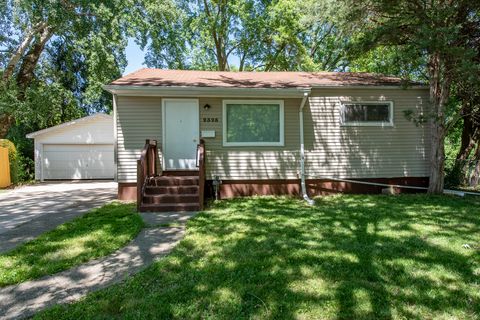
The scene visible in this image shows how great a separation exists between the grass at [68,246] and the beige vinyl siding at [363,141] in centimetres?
513

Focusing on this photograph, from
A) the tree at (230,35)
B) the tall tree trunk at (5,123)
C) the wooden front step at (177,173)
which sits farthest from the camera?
the tree at (230,35)

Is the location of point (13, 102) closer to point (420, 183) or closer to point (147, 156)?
point (147, 156)

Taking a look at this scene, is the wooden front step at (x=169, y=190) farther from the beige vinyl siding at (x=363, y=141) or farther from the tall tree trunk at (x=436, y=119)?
the tall tree trunk at (x=436, y=119)

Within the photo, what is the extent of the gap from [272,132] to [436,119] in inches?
158

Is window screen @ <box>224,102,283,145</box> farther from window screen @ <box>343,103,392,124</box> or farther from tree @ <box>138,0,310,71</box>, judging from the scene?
tree @ <box>138,0,310,71</box>

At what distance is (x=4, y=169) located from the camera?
12.4m

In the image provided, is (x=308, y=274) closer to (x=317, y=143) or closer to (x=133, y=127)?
(x=317, y=143)

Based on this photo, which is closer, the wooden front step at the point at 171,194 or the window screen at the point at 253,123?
the wooden front step at the point at 171,194

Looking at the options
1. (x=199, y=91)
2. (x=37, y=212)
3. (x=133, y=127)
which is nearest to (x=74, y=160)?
(x=133, y=127)

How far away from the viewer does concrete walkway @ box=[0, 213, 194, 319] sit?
2826mm

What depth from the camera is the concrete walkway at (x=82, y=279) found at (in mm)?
2826

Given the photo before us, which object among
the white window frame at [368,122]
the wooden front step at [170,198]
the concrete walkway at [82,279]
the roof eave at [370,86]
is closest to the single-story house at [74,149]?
the wooden front step at [170,198]

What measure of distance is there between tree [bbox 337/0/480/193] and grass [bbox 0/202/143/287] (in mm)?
7110

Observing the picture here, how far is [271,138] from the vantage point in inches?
337
